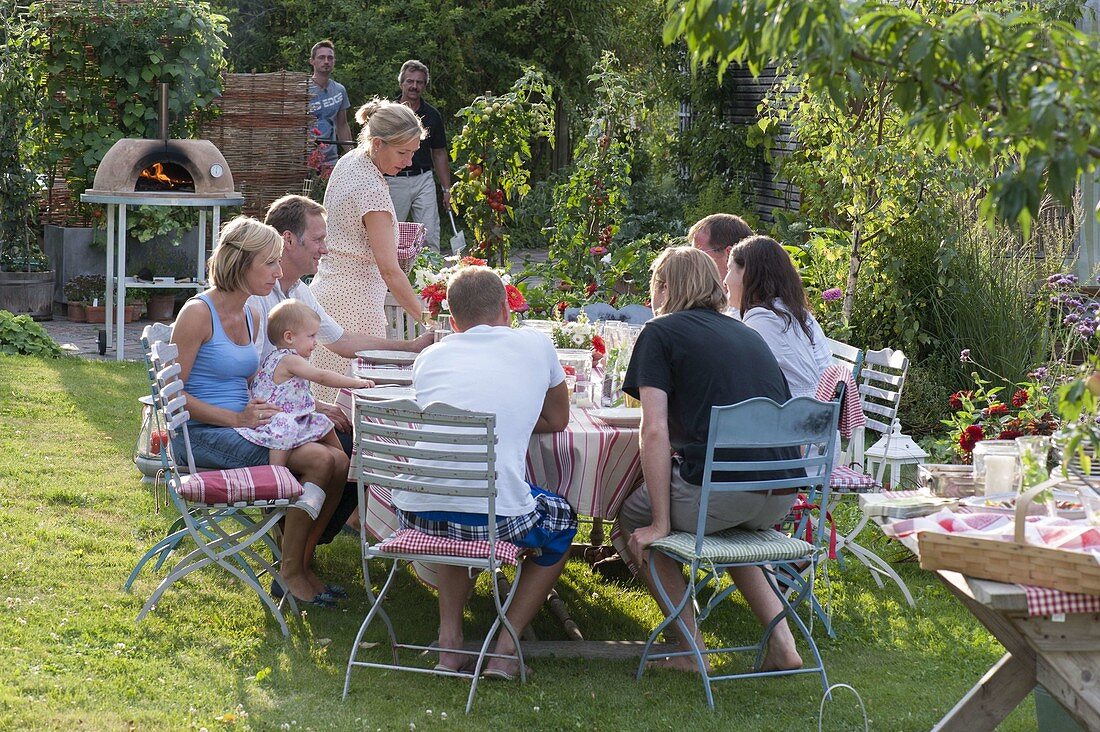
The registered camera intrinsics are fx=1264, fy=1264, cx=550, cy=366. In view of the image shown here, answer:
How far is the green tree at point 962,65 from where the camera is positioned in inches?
81.4

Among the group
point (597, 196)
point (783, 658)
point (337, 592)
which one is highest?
point (597, 196)

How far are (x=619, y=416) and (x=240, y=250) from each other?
157 centimetres

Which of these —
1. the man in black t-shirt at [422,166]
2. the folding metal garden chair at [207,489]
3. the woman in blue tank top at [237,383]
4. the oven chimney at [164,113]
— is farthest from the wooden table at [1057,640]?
the man in black t-shirt at [422,166]

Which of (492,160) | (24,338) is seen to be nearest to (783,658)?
(492,160)

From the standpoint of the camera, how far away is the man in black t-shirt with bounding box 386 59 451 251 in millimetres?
10188

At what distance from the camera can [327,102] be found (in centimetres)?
1184

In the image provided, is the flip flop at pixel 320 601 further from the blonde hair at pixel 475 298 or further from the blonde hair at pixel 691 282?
the blonde hair at pixel 691 282

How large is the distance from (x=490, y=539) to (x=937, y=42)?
6.94 feet

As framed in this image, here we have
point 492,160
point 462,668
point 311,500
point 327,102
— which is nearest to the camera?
point 462,668

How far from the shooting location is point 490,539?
3818 millimetres

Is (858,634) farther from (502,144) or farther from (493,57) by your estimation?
(493,57)

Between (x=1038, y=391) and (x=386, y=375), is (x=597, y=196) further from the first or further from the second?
(x=386, y=375)

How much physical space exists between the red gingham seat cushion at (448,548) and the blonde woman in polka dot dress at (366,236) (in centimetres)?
169

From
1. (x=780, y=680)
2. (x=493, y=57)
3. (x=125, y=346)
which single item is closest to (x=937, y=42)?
(x=780, y=680)
